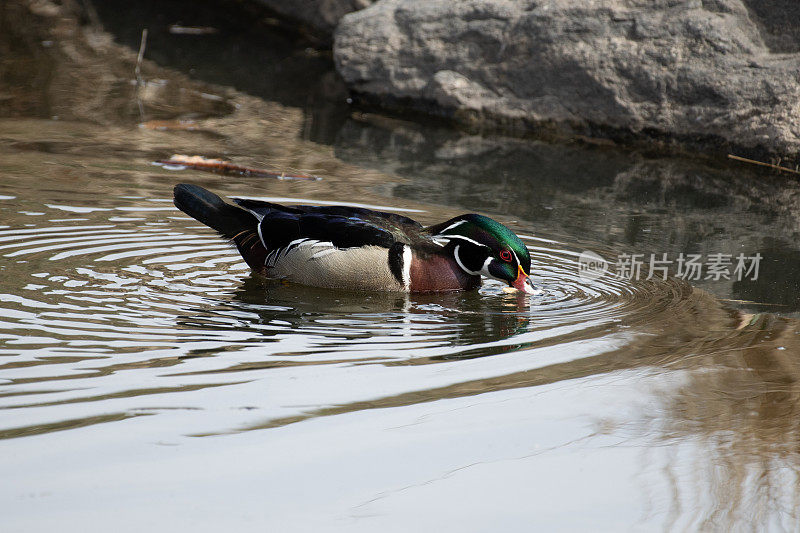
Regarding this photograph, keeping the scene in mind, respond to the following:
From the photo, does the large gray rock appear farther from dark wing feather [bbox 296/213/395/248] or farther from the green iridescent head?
dark wing feather [bbox 296/213/395/248]

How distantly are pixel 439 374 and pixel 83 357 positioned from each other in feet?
4.58

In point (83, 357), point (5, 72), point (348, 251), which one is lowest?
point (83, 357)

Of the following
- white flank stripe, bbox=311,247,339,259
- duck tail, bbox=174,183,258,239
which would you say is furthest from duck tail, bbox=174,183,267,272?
white flank stripe, bbox=311,247,339,259

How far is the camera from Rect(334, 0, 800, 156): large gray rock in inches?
346

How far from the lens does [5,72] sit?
10727 mm

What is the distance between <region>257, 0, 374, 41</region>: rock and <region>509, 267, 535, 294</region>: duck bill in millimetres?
7394

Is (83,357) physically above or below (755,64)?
below

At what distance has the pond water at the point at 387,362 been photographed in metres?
2.95

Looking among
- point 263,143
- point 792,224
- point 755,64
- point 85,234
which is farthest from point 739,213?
point 85,234

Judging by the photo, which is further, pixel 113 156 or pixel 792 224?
pixel 113 156

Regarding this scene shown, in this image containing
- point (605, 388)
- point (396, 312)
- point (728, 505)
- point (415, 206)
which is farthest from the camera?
point (415, 206)

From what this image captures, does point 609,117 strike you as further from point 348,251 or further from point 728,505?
point 728,505

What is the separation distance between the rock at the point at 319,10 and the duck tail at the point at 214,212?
6781 mm

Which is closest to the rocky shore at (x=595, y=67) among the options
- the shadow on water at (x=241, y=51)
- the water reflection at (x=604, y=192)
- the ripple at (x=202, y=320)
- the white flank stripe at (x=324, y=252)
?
the water reflection at (x=604, y=192)
